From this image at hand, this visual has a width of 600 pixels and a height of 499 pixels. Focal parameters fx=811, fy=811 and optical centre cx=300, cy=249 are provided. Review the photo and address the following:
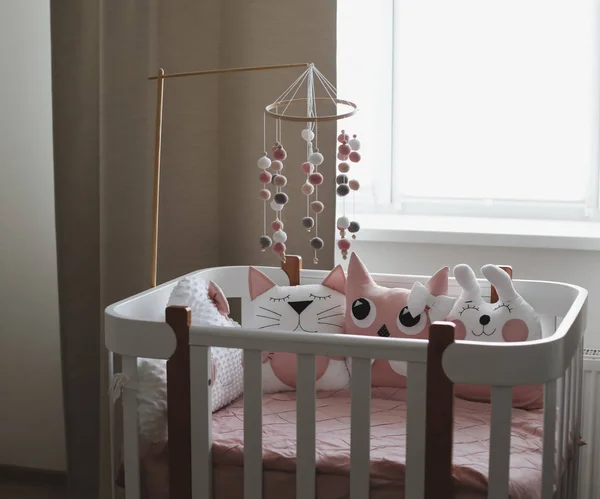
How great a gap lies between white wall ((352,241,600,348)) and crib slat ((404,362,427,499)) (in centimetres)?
91

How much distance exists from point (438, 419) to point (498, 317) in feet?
1.46

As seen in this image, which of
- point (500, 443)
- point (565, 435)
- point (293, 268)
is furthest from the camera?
point (293, 268)

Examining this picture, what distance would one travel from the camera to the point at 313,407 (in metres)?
1.43

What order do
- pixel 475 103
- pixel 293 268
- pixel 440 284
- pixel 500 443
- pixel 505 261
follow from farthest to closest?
pixel 475 103 → pixel 505 261 → pixel 293 268 → pixel 440 284 → pixel 500 443

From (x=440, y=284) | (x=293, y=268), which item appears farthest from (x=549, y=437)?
(x=293, y=268)

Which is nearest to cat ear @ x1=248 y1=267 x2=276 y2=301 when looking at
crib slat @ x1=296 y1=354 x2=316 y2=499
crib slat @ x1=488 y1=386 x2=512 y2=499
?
crib slat @ x1=296 y1=354 x2=316 y2=499

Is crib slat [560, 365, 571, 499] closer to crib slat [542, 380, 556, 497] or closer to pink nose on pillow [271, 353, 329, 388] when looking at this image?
crib slat [542, 380, 556, 497]

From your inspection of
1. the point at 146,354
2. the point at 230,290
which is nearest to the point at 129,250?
the point at 230,290

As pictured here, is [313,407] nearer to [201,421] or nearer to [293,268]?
[201,421]

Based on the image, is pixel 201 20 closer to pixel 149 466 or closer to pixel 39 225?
pixel 39 225

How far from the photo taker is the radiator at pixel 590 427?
2.06m

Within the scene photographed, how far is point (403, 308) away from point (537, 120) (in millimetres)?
801

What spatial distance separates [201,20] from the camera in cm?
226

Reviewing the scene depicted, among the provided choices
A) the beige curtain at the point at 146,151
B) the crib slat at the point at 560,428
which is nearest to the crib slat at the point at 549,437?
the crib slat at the point at 560,428
